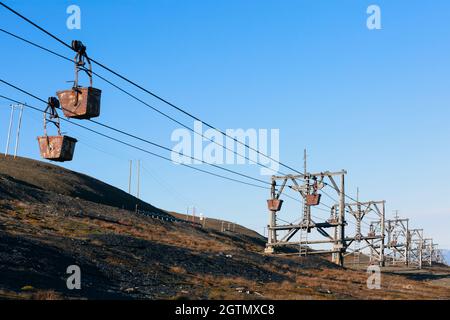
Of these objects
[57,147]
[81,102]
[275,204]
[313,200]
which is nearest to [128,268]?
[57,147]

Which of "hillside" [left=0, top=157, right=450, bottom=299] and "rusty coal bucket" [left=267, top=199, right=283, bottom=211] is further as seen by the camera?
"rusty coal bucket" [left=267, top=199, right=283, bottom=211]

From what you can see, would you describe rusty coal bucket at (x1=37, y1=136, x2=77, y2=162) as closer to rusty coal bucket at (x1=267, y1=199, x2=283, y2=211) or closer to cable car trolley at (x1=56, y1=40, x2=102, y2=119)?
cable car trolley at (x1=56, y1=40, x2=102, y2=119)

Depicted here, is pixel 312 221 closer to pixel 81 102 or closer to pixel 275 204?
pixel 275 204

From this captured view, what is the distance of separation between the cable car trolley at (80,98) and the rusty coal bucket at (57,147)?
44.3 inches

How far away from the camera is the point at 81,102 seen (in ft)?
47.5

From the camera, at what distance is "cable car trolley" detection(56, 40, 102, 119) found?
14430 millimetres

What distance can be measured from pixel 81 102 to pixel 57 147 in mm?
1904

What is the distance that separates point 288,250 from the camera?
8656cm

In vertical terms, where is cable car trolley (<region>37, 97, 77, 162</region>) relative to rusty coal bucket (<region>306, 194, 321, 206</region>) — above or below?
below

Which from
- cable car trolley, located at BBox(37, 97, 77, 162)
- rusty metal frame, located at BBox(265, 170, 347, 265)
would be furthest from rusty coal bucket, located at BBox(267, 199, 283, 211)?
cable car trolley, located at BBox(37, 97, 77, 162)

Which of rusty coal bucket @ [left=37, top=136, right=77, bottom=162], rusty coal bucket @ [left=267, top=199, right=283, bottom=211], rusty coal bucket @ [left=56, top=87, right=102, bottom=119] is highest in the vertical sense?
rusty coal bucket @ [left=267, top=199, right=283, bottom=211]

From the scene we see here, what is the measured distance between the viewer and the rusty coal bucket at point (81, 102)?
47.5ft

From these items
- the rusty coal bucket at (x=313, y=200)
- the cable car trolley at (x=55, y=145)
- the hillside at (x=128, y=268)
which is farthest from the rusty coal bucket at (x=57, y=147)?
the rusty coal bucket at (x=313, y=200)

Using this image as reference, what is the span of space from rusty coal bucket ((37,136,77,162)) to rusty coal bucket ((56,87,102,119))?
3.70 feet
